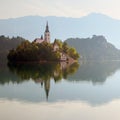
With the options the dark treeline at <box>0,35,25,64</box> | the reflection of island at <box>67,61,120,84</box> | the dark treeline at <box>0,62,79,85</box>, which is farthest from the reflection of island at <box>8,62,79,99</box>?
the dark treeline at <box>0,35,25,64</box>

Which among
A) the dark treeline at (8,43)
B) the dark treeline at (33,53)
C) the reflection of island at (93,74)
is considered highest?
the dark treeline at (8,43)

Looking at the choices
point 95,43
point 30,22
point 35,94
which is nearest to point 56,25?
point 30,22

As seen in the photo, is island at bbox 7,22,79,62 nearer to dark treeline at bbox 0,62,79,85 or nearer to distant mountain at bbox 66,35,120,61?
dark treeline at bbox 0,62,79,85

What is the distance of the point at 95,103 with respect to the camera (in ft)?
38.4

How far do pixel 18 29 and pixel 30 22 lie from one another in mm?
16236

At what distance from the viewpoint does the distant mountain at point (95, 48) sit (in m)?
124

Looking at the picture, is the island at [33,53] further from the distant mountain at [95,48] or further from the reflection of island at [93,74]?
the distant mountain at [95,48]

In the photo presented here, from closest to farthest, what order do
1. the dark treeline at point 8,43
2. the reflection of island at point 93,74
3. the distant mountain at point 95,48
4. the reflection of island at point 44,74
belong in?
the reflection of island at point 44,74 < the reflection of island at point 93,74 < the dark treeline at point 8,43 < the distant mountain at point 95,48

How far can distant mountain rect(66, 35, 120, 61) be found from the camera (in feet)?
405

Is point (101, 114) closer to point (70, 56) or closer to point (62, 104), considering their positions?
point (62, 104)

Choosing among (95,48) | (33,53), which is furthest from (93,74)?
(95,48)

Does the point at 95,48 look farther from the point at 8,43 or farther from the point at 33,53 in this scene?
the point at 33,53

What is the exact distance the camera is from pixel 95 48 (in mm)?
Answer: 128125

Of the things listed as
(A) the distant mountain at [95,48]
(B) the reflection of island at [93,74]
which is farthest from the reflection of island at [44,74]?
(A) the distant mountain at [95,48]
